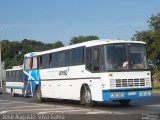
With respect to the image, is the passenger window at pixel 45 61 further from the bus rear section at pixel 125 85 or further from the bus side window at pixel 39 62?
the bus rear section at pixel 125 85

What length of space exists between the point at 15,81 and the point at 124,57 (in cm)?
2219

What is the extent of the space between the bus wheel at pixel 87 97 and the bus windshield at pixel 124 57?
6.83ft

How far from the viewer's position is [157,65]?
5900 cm

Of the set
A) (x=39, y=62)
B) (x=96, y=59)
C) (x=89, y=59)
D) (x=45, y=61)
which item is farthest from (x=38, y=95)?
(x=96, y=59)

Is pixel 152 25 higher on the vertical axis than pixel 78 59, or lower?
higher

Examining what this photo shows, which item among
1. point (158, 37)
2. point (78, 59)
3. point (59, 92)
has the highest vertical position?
point (158, 37)

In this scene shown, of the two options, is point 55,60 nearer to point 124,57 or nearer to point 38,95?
point 38,95

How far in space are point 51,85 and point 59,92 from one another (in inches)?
51.1

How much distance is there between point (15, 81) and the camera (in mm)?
41844

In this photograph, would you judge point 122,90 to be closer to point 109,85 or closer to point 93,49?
point 109,85

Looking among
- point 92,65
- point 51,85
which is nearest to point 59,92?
point 51,85

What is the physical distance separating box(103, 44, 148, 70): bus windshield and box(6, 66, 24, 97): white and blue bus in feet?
60.1

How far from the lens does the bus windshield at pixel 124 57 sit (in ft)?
69.1

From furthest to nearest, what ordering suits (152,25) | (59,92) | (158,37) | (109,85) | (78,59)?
(152,25) → (158,37) → (59,92) → (78,59) → (109,85)
